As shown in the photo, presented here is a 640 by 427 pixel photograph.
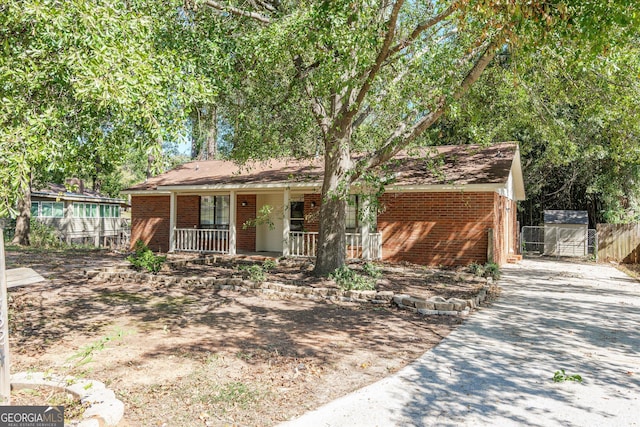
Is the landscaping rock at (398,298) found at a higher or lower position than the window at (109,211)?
lower

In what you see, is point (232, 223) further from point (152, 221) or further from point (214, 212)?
point (152, 221)

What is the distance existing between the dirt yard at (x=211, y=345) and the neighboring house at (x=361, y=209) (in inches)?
168

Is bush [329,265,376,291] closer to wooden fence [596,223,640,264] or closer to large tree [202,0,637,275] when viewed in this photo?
large tree [202,0,637,275]

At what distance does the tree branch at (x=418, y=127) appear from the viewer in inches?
338

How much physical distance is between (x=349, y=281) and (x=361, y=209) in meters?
2.35

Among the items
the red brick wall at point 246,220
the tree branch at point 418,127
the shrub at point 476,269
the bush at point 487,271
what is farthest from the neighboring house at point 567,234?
the tree branch at point 418,127

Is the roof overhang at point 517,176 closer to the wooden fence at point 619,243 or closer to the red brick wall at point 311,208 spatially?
the wooden fence at point 619,243

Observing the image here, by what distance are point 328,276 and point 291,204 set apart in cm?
716

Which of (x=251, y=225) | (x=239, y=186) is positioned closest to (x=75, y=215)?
(x=251, y=225)

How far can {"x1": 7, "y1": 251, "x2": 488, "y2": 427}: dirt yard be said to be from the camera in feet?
13.4

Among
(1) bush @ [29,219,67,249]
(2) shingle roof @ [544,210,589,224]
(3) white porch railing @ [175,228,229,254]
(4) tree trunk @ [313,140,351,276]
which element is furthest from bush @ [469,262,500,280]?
(1) bush @ [29,219,67,249]

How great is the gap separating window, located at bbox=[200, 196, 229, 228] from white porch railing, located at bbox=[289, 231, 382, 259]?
3.77m

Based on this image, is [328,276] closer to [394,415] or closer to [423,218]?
[423,218]

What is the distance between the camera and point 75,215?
109ft
